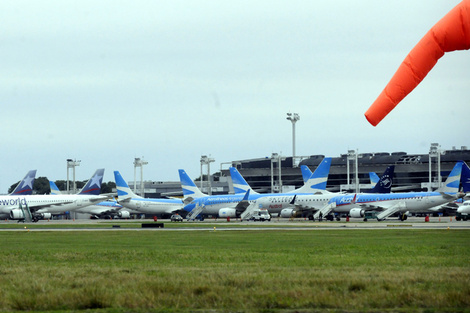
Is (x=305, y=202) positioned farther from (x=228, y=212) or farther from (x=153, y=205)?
(x=153, y=205)

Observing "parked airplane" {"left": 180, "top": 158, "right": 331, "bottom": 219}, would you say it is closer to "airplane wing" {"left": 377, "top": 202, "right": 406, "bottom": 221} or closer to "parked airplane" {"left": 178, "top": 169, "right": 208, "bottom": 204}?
"parked airplane" {"left": 178, "top": 169, "right": 208, "bottom": 204}

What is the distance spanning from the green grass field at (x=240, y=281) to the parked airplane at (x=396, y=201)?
203 ft

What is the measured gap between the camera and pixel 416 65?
11.9 metres

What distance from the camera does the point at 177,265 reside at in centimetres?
2698

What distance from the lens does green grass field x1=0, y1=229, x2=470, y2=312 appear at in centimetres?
1653

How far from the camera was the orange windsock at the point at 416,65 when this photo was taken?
11.5 m

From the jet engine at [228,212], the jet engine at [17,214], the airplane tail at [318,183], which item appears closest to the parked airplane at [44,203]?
the jet engine at [17,214]

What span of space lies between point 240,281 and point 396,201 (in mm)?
78155

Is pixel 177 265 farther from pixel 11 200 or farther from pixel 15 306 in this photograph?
pixel 11 200

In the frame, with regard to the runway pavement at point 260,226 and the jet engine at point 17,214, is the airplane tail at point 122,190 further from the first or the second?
the runway pavement at point 260,226

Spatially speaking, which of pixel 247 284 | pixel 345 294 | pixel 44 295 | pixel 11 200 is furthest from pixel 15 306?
pixel 11 200

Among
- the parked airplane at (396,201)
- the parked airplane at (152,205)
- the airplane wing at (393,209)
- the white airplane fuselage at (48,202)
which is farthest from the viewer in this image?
the parked airplane at (152,205)

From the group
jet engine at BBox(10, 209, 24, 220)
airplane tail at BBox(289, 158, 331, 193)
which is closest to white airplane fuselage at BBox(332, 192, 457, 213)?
airplane tail at BBox(289, 158, 331, 193)

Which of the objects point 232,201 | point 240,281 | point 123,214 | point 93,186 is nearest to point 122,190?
point 93,186
